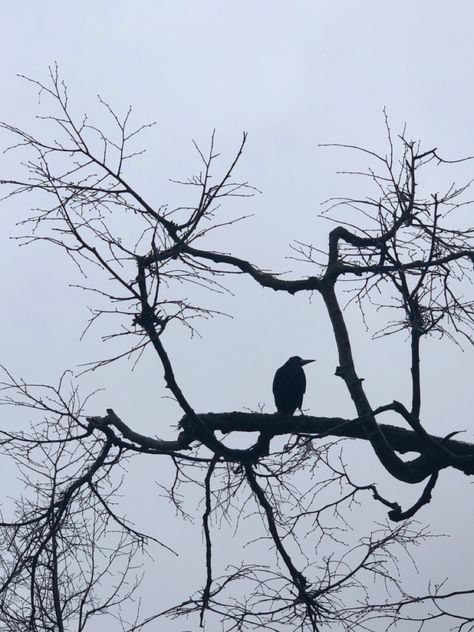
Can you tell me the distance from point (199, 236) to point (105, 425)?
67.6 inches

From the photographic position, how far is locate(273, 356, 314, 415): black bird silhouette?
10.3 metres

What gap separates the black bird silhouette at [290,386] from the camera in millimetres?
10328

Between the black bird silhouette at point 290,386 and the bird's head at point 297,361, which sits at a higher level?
the bird's head at point 297,361

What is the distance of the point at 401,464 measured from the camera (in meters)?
5.31

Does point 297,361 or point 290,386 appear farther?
point 297,361

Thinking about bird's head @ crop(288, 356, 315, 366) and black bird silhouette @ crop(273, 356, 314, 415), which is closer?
black bird silhouette @ crop(273, 356, 314, 415)

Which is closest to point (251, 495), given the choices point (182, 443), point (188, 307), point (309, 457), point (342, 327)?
point (182, 443)

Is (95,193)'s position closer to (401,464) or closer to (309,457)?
(309,457)

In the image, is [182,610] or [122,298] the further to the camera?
[182,610]

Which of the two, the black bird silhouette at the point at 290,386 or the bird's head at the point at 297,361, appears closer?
the black bird silhouette at the point at 290,386

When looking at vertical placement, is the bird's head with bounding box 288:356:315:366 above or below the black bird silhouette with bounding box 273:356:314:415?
above

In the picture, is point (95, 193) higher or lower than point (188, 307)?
higher

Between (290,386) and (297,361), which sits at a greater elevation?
(297,361)

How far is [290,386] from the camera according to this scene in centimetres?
1041
